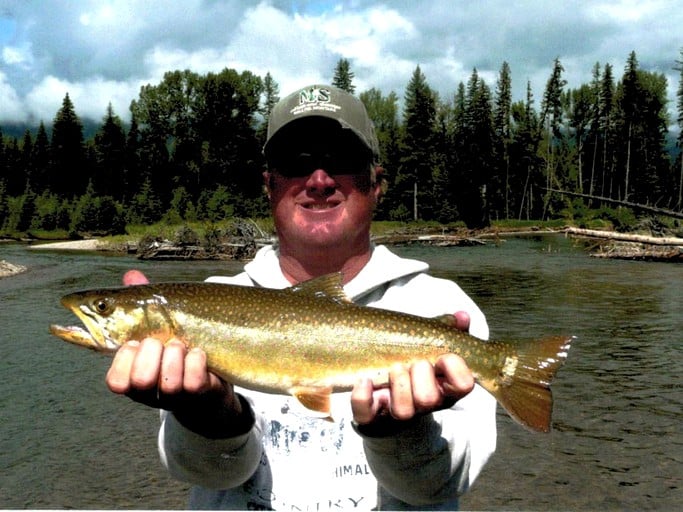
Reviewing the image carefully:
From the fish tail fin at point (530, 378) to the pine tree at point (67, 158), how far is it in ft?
266

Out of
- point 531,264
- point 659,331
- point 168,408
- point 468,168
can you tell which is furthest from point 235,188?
point 168,408

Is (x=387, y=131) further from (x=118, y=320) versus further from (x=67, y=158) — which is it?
(x=118, y=320)

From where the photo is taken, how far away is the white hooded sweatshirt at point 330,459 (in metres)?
2.49

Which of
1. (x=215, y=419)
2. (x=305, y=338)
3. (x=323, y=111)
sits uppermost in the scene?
(x=323, y=111)

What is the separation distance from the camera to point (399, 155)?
67125mm

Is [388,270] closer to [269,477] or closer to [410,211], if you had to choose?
[269,477]

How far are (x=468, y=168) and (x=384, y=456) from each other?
66108 millimetres

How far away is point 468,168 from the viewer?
66.6 meters

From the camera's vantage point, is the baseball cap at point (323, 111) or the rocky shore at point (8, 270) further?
the rocky shore at point (8, 270)

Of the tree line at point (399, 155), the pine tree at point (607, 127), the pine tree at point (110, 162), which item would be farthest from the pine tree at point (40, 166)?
the pine tree at point (607, 127)

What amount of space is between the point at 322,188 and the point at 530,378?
1287 mm

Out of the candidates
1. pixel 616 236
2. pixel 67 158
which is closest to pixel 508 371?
pixel 616 236

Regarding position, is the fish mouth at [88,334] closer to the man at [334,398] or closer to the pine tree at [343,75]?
the man at [334,398]

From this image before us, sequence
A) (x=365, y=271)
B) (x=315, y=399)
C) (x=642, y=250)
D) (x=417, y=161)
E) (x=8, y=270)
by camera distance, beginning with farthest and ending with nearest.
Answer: (x=417, y=161)
(x=642, y=250)
(x=8, y=270)
(x=365, y=271)
(x=315, y=399)
